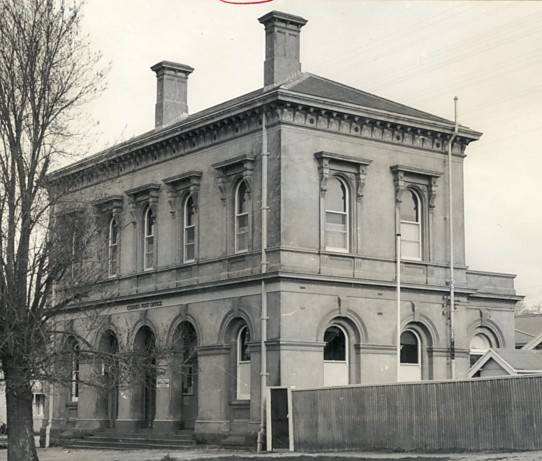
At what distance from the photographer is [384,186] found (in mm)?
34094

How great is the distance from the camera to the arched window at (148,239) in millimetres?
38031

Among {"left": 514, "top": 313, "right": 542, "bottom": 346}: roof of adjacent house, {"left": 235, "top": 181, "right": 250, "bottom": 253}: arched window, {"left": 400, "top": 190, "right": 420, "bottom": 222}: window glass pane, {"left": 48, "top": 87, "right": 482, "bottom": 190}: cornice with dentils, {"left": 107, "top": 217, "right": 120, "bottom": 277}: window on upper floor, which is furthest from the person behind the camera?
{"left": 514, "top": 313, "right": 542, "bottom": 346}: roof of adjacent house

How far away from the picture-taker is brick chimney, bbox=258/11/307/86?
113 ft

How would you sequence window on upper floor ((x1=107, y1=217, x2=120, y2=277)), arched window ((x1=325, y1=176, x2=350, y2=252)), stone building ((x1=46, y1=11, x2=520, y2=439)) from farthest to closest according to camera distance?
1. window on upper floor ((x1=107, y1=217, x2=120, y2=277))
2. arched window ((x1=325, y1=176, x2=350, y2=252))
3. stone building ((x1=46, y1=11, x2=520, y2=439))

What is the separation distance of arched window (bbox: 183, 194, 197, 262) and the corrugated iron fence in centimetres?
755

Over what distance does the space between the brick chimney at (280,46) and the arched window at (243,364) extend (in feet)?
26.6

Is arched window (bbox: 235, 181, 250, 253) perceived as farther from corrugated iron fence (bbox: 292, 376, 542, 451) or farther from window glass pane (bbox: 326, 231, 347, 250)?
corrugated iron fence (bbox: 292, 376, 542, 451)

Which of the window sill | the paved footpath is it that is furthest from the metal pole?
the paved footpath

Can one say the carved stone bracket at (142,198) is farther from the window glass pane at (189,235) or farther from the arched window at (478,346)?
the arched window at (478,346)

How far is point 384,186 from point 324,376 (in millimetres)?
6427

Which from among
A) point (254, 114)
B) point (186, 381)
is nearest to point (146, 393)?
point (186, 381)

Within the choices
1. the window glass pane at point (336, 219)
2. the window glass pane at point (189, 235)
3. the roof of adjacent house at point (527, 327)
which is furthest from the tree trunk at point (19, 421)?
the roof of adjacent house at point (527, 327)

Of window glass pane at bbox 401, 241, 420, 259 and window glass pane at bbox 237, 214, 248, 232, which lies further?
window glass pane at bbox 401, 241, 420, 259

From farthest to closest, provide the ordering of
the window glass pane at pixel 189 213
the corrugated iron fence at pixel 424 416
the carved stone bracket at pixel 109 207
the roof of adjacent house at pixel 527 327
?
1. the roof of adjacent house at pixel 527 327
2. the carved stone bracket at pixel 109 207
3. the window glass pane at pixel 189 213
4. the corrugated iron fence at pixel 424 416
